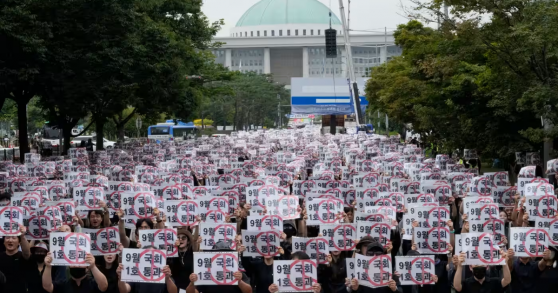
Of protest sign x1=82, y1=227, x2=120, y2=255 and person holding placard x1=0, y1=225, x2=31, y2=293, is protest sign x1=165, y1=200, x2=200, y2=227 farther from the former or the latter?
person holding placard x1=0, y1=225, x2=31, y2=293

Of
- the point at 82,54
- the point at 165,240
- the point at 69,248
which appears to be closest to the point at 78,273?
the point at 69,248

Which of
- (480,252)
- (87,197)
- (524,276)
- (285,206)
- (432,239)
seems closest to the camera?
(480,252)

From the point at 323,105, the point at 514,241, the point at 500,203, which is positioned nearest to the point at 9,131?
the point at 323,105

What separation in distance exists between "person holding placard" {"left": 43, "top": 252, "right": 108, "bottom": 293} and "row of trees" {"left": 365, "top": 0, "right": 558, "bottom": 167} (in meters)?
12.2

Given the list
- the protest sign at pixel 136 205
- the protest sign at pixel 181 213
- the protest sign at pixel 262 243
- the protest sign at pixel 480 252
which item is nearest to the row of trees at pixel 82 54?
the protest sign at pixel 136 205

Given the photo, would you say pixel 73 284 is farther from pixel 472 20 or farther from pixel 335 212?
pixel 472 20

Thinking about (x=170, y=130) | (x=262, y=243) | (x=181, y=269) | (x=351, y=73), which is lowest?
(x=181, y=269)

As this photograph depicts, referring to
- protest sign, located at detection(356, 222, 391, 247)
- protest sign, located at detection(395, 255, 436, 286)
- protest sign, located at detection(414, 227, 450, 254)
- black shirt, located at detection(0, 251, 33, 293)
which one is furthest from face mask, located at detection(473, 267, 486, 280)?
black shirt, located at detection(0, 251, 33, 293)

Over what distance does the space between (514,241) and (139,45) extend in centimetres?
2490

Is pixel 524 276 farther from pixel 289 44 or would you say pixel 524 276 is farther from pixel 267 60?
pixel 267 60

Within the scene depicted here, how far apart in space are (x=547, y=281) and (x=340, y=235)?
7.94 feet

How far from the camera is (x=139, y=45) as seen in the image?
33438 millimetres

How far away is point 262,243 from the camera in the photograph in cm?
1055

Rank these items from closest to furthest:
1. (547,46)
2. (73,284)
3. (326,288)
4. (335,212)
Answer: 1. (73,284)
2. (326,288)
3. (335,212)
4. (547,46)
